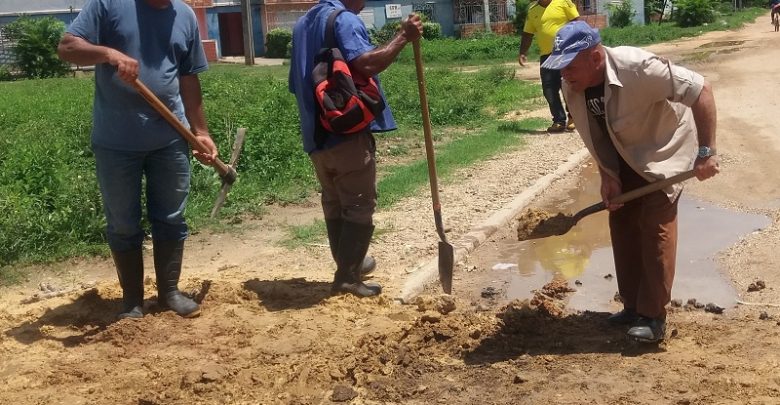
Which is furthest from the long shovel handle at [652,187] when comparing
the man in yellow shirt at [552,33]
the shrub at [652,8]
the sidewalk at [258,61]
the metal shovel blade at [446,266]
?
the shrub at [652,8]

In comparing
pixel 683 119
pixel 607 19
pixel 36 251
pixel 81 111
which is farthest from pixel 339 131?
pixel 607 19

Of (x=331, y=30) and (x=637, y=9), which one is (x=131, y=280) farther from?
(x=637, y=9)

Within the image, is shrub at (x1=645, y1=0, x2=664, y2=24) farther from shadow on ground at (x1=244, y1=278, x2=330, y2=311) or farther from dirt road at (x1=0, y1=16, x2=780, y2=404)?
shadow on ground at (x1=244, y1=278, x2=330, y2=311)

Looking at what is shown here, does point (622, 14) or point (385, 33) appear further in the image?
point (622, 14)

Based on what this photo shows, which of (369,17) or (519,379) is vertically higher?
(369,17)

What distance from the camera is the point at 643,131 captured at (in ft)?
15.7

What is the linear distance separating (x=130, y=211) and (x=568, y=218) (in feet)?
Answer: 8.14

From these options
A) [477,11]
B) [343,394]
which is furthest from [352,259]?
[477,11]

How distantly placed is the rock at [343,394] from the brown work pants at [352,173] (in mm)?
1420

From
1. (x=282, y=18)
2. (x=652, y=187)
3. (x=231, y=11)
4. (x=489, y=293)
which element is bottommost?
(x=489, y=293)

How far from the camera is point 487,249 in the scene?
7.23 m

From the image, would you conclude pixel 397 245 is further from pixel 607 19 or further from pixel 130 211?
pixel 607 19

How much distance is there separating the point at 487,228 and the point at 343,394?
10.6ft

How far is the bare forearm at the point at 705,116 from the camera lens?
4.60 m
